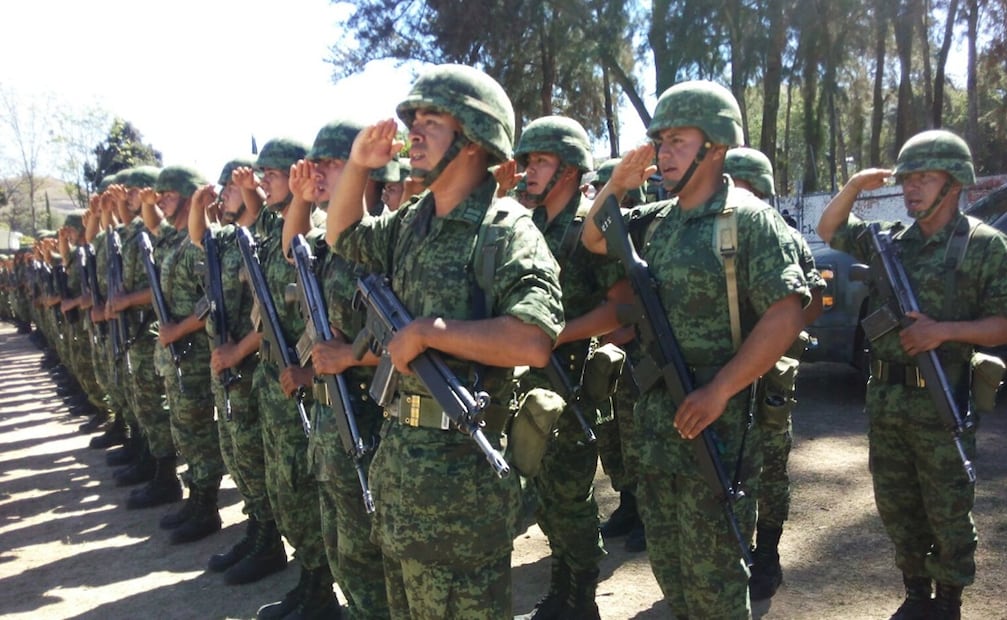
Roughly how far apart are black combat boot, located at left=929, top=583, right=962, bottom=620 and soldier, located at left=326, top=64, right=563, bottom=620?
223 centimetres

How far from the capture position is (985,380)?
11.8 ft

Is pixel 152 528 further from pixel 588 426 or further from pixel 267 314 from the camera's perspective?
pixel 588 426

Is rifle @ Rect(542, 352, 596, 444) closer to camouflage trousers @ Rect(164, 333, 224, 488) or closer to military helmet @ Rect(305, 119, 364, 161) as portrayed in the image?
military helmet @ Rect(305, 119, 364, 161)

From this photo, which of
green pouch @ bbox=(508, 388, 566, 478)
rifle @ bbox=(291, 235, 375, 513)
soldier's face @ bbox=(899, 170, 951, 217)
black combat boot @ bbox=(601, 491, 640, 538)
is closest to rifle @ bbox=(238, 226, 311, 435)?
rifle @ bbox=(291, 235, 375, 513)

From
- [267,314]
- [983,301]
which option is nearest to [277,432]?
[267,314]

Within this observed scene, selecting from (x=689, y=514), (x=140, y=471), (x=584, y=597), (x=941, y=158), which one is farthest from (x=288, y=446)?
(x=140, y=471)

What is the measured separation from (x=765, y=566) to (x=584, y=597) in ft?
3.45

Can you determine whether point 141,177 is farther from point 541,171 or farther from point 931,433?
point 931,433

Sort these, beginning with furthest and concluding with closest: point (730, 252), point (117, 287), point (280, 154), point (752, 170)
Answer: point (117, 287), point (752, 170), point (280, 154), point (730, 252)

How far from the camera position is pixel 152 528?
19.6 feet

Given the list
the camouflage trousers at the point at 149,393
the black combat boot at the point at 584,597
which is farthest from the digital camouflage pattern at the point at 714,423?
the camouflage trousers at the point at 149,393

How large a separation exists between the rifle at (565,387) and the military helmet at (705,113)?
3.86 feet

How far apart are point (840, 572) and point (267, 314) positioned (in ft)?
10.6

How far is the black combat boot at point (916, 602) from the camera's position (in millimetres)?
3734
